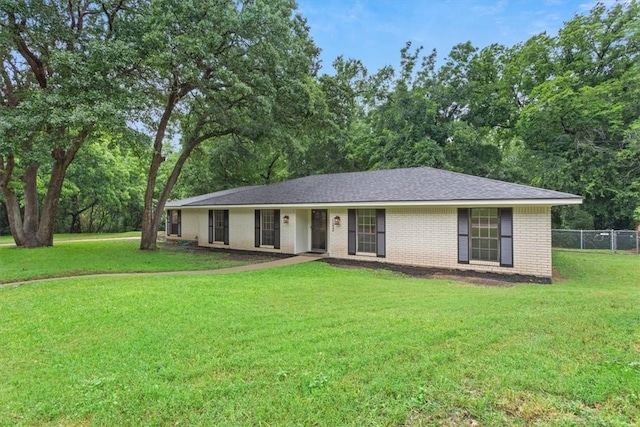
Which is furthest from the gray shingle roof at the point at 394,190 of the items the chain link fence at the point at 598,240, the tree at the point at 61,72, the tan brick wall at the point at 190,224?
the chain link fence at the point at 598,240

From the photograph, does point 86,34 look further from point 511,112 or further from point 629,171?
point 629,171

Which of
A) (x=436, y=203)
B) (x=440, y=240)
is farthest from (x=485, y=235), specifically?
(x=436, y=203)

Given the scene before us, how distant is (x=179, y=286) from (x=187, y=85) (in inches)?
359

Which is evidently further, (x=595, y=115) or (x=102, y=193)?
(x=102, y=193)

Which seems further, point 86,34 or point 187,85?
point 187,85

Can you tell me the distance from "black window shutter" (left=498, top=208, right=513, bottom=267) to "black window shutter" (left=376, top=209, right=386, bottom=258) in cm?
376

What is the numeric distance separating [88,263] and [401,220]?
1060 cm

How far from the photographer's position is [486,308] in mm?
5473

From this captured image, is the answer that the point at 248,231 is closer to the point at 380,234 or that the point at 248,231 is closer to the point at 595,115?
the point at 380,234

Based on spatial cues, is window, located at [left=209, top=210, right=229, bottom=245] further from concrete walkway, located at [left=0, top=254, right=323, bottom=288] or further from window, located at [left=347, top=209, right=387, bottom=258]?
window, located at [left=347, top=209, right=387, bottom=258]

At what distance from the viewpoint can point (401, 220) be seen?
38.7 ft

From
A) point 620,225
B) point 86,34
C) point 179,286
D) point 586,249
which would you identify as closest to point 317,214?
point 179,286

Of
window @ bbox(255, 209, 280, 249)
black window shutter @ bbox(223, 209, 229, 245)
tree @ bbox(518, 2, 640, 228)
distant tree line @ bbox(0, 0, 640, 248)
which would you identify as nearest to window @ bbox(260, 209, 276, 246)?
window @ bbox(255, 209, 280, 249)

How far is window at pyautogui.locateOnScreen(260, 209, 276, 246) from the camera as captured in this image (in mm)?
15109
